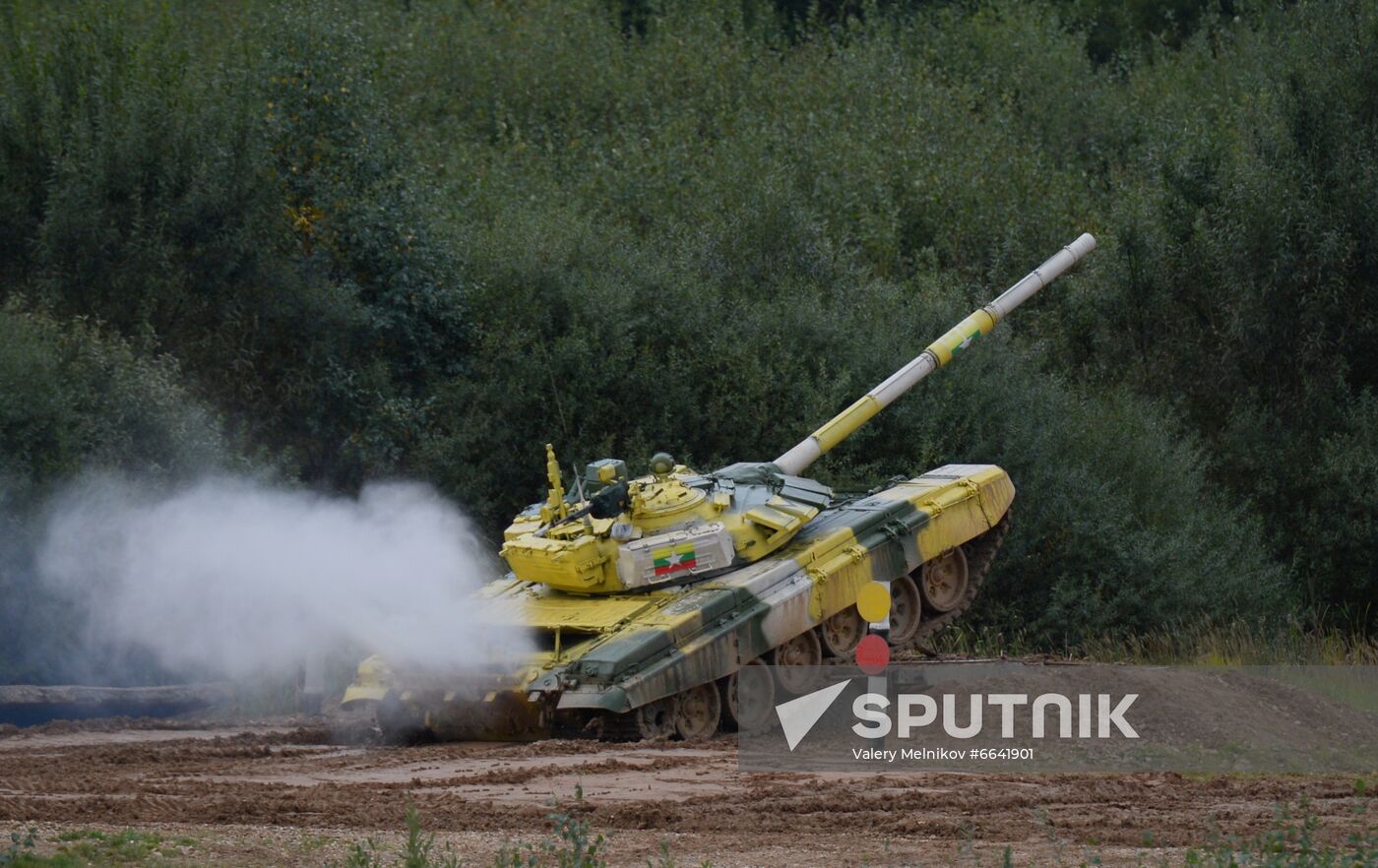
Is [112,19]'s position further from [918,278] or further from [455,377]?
[918,278]

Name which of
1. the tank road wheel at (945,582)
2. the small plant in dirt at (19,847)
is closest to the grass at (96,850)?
the small plant in dirt at (19,847)

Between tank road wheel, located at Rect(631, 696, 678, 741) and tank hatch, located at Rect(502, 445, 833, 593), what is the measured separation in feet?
4.51

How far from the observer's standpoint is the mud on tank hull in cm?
1638

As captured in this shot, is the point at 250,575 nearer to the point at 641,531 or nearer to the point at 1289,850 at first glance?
the point at 641,531

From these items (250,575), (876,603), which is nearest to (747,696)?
(876,603)

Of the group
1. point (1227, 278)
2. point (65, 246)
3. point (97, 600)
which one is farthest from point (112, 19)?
point (1227, 278)

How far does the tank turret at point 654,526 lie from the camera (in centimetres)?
1764

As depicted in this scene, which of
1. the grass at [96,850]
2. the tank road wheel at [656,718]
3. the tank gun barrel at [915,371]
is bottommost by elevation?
the grass at [96,850]

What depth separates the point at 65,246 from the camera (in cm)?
2580

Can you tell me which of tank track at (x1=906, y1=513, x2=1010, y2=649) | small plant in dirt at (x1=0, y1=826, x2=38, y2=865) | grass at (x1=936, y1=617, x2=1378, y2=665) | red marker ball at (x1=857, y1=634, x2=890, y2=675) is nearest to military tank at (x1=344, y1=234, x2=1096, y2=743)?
tank track at (x1=906, y1=513, x2=1010, y2=649)

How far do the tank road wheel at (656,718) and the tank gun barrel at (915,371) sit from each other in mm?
3993

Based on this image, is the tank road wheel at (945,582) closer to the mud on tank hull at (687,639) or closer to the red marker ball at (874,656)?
the mud on tank hull at (687,639)

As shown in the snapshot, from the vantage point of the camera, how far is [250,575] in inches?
760

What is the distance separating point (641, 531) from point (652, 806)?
17.7 feet
